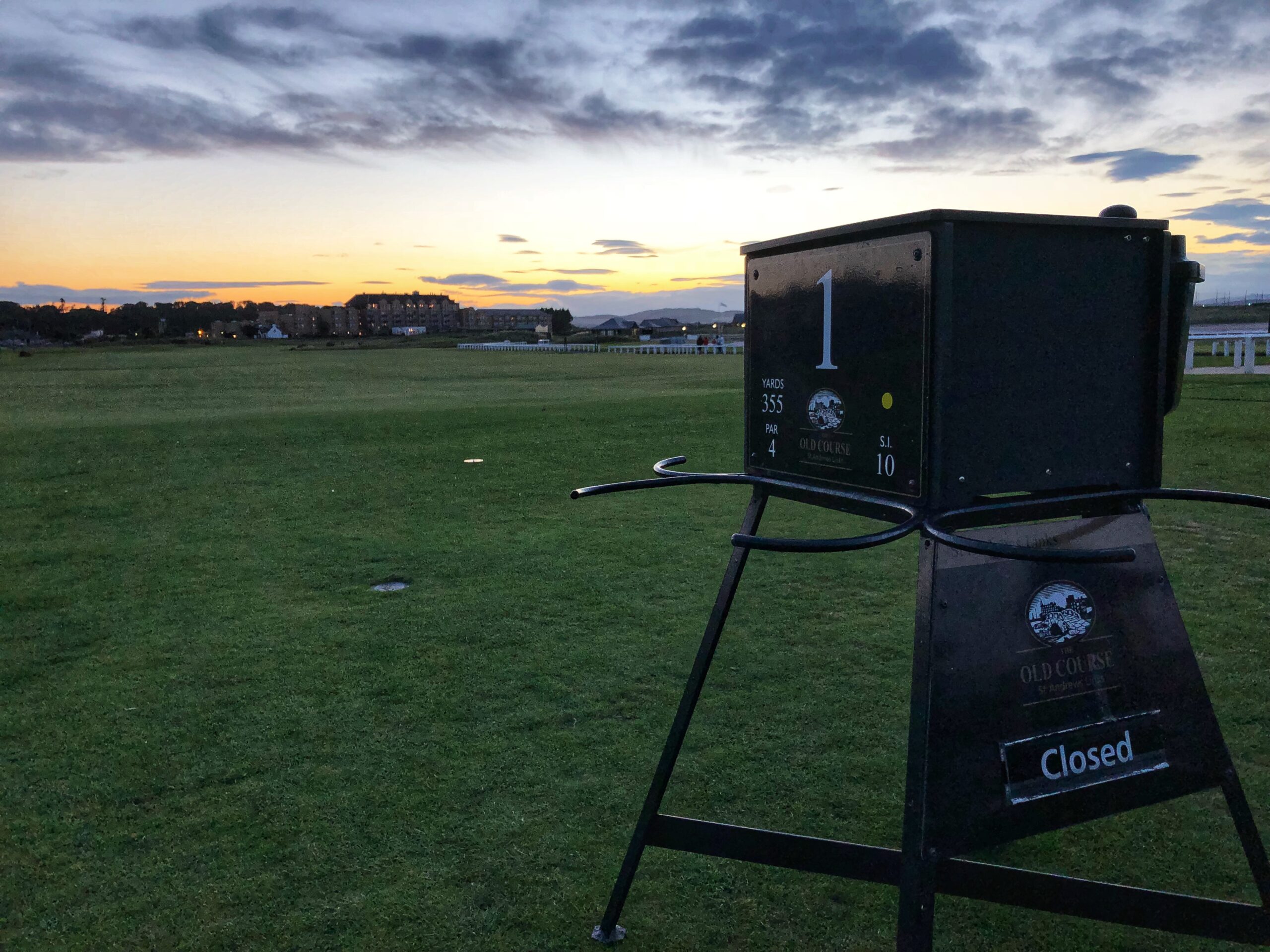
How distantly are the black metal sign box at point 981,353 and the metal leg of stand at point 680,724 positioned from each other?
1.08 feet

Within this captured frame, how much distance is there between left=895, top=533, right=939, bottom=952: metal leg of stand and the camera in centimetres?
193

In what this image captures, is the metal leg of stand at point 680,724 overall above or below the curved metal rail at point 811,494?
below

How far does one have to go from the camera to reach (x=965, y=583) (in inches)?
80.9

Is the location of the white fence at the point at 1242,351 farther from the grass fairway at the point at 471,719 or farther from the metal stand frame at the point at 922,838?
the metal stand frame at the point at 922,838

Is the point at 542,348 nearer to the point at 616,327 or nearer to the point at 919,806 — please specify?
the point at 919,806

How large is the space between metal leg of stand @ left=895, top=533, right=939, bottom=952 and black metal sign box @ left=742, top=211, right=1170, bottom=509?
0.21 metres

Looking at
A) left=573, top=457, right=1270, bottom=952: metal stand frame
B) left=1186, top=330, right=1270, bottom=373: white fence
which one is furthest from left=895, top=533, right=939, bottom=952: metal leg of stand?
left=1186, top=330, right=1270, bottom=373: white fence

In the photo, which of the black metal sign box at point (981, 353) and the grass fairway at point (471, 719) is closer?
the black metal sign box at point (981, 353)

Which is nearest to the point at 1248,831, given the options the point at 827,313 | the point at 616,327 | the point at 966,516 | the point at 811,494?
the point at 966,516

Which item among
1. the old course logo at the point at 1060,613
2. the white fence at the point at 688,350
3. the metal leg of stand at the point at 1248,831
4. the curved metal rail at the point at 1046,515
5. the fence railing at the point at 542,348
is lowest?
the metal leg of stand at the point at 1248,831

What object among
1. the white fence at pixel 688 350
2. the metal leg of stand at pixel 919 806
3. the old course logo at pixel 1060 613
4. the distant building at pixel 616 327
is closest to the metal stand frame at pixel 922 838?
the metal leg of stand at pixel 919 806

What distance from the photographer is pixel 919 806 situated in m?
1.96

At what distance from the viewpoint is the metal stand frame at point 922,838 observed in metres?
1.93

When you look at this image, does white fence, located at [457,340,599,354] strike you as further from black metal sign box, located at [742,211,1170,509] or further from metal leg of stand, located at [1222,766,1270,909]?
metal leg of stand, located at [1222,766,1270,909]
